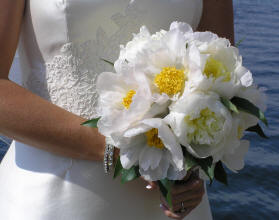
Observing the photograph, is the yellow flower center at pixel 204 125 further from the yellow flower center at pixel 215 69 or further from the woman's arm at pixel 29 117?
the woman's arm at pixel 29 117

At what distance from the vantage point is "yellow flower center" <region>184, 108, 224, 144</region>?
112 cm

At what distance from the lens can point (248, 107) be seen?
3.84 ft

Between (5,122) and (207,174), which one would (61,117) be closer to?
(5,122)

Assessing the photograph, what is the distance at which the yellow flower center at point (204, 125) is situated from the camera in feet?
3.67

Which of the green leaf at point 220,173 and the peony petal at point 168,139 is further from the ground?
the peony petal at point 168,139

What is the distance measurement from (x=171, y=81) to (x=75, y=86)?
42 centimetres

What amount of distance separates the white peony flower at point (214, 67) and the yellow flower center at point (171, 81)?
23 mm

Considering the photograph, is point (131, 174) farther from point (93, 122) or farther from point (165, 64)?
point (165, 64)

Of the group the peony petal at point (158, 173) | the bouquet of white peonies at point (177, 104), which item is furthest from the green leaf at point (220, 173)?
the peony petal at point (158, 173)

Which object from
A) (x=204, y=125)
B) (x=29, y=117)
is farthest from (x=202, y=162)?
(x=29, y=117)

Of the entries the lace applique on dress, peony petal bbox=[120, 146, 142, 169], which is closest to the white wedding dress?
the lace applique on dress

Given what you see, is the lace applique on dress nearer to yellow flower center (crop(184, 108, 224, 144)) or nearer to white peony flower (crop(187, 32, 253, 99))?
white peony flower (crop(187, 32, 253, 99))

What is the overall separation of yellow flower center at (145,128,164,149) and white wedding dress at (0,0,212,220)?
0.34 meters

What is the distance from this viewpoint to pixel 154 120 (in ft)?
3.68
